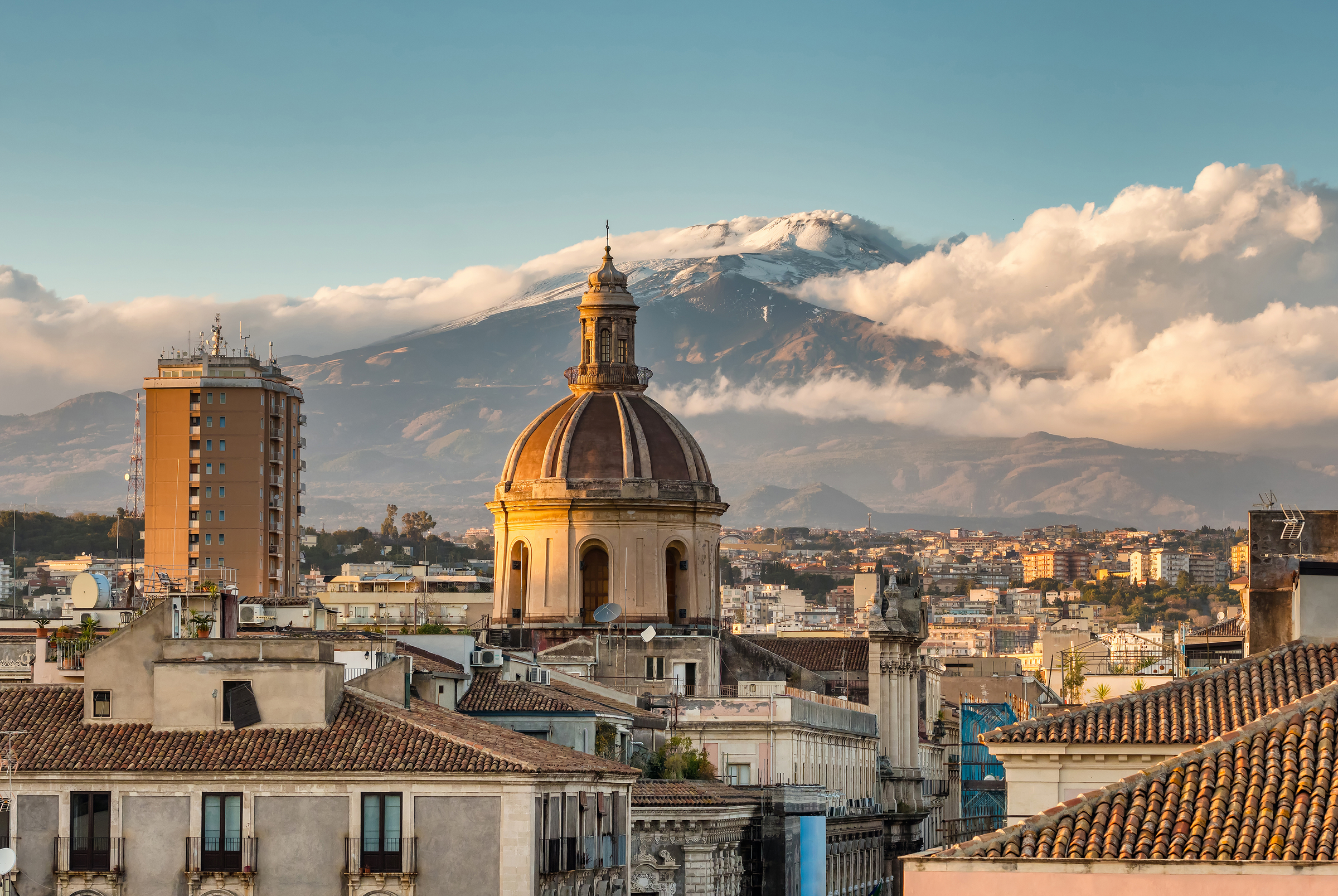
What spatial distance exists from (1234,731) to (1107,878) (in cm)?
390

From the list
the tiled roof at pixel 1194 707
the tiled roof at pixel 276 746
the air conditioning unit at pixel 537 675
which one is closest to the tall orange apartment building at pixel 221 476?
the air conditioning unit at pixel 537 675

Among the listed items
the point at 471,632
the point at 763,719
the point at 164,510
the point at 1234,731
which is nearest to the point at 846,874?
the point at 763,719

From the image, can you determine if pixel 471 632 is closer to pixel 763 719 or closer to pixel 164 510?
pixel 763 719

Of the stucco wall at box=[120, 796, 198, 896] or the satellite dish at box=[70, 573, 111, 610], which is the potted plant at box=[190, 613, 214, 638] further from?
the satellite dish at box=[70, 573, 111, 610]

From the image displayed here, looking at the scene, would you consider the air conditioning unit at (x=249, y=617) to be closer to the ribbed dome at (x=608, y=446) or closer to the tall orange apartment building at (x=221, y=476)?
the ribbed dome at (x=608, y=446)

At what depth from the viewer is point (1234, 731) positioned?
113 feet

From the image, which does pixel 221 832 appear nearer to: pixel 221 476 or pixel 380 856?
pixel 380 856

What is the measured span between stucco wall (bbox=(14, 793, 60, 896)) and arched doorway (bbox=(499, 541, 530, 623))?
1752 inches

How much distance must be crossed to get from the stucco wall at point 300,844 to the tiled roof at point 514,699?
1619 cm

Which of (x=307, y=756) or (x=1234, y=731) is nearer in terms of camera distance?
(x=1234, y=731)

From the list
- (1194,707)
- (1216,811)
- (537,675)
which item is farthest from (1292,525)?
(537,675)

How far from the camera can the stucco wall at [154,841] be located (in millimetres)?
51531

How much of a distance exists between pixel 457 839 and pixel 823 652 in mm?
66716

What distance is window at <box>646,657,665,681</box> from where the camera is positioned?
92.3 meters
